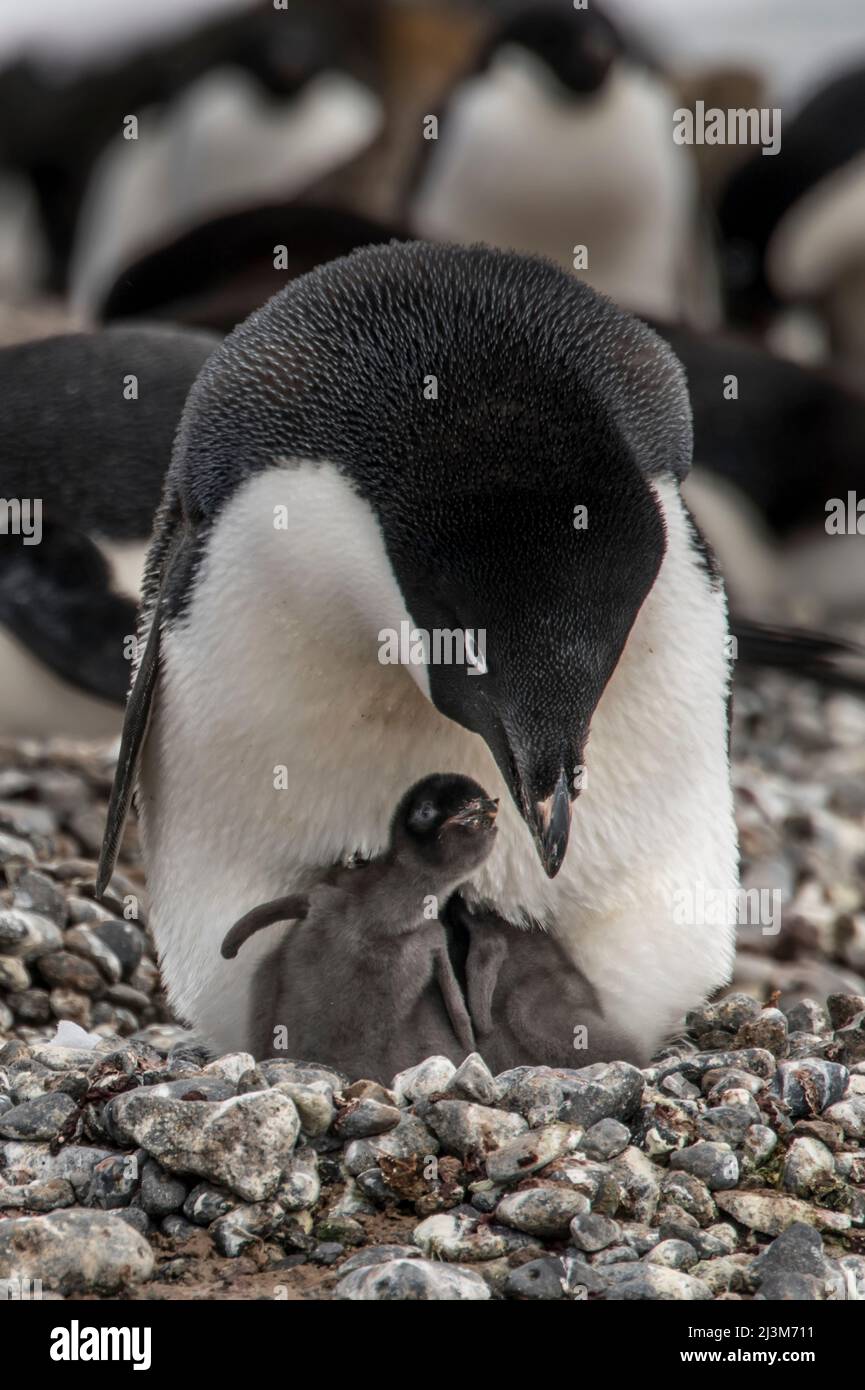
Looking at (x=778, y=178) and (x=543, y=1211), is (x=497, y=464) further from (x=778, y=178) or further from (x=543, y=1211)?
(x=778, y=178)

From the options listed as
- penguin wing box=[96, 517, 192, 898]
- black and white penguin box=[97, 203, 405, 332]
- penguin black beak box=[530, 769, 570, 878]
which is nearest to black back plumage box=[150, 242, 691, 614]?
penguin wing box=[96, 517, 192, 898]

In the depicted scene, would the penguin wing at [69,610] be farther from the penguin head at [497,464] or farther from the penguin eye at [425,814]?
the penguin eye at [425,814]

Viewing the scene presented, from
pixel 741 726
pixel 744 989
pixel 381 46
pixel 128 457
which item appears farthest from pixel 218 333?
pixel 381 46

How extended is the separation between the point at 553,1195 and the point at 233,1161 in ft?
1.24

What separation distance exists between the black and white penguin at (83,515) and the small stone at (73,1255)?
2182 mm

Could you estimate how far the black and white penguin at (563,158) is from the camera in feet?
25.4

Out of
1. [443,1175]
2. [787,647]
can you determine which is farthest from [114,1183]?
[787,647]

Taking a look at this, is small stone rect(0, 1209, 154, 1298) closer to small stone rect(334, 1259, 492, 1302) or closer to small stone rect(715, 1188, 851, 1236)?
small stone rect(334, 1259, 492, 1302)

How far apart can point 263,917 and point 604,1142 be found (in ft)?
2.22

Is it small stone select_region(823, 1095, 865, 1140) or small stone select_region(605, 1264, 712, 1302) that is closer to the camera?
small stone select_region(605, 1264, 712, 1302)

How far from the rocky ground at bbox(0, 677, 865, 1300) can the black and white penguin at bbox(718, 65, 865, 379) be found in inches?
244

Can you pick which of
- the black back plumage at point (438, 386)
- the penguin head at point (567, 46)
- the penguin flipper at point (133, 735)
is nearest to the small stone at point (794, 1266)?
the black back plumage at point (438, 386)

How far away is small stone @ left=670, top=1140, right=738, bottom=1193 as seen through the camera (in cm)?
246
